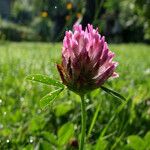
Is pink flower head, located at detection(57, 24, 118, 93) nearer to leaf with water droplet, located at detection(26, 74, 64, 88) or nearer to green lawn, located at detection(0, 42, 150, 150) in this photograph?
leaf with water droplet, located at detection(26, 74, 64, 88)

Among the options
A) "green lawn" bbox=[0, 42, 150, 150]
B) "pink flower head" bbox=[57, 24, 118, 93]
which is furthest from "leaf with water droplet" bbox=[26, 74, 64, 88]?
"green lawn" bbox=[0, 42, 150, 150]

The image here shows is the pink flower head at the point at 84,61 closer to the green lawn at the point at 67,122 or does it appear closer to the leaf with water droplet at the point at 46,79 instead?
the leaf with water droplet at the point at 46,79

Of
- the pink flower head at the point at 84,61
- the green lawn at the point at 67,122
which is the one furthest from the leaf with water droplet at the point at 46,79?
the green lawn at the point at 67,122

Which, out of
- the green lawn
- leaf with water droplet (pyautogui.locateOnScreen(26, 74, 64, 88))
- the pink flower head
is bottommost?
the green lawn

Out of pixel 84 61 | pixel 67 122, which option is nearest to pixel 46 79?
pixel 84 61

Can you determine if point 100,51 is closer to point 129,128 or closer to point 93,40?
point 93,40

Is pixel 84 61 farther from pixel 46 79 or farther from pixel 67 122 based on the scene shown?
pixel 67 122

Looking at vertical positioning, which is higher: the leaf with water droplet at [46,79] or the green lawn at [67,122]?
the leaf with water droplet at [46,79]

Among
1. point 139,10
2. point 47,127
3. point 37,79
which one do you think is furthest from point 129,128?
point 37,79
